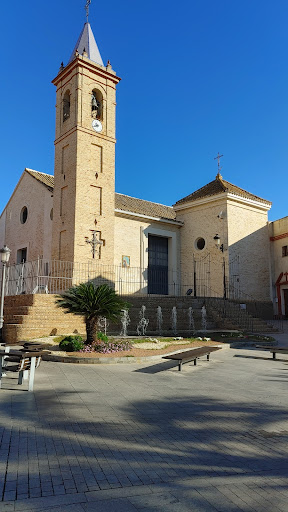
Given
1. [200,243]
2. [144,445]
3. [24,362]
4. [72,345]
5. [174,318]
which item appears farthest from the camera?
[200,243]

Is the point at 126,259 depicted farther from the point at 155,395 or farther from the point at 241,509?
the point at 241,509

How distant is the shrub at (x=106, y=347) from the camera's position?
11.2 metres

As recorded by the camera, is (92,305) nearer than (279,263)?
Yes

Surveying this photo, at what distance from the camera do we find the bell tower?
20953 mm

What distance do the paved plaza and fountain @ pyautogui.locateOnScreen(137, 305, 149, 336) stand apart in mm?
8483

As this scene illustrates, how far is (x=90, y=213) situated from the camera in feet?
69.8

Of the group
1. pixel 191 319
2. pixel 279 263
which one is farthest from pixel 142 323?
pixel 279 263

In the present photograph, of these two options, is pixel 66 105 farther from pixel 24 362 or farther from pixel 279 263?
pixel 24 362

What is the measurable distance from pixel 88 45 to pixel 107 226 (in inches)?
446

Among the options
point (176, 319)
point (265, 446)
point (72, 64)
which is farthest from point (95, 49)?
point (265, 446)

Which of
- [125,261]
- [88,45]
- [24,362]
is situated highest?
[88,45]

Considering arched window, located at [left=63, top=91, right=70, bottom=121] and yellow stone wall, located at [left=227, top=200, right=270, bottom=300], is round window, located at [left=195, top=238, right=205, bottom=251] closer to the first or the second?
yellow stone wall, located at [left=227, top=200, right=270, bottom=300]

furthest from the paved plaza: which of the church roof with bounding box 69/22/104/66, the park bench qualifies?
the church roof with bounding box 69/22/104/66

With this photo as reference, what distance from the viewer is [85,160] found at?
2161cm
